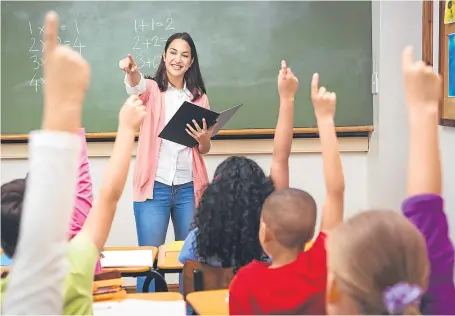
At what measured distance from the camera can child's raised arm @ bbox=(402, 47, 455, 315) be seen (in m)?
1.18

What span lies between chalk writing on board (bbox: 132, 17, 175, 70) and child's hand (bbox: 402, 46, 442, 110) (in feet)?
9.18

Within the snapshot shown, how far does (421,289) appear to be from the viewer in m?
1.02

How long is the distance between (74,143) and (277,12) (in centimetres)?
322

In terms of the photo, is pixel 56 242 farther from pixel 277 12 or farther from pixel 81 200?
pixel 277 12

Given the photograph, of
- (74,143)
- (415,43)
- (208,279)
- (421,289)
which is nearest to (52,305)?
(74,143)

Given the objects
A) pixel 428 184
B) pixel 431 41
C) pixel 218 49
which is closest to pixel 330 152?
pixel 428 184

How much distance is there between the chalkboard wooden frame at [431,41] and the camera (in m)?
2.96

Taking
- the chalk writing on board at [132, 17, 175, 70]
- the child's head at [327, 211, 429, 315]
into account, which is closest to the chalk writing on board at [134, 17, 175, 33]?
the chalk writing on board at [132, 17, 175, 70]

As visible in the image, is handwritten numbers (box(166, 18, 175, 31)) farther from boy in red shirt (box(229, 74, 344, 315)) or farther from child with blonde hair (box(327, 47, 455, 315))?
child with blonde hair (box(327, 47, 455, 315))

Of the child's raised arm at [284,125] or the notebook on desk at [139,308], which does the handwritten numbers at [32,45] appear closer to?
the child's raised arm at [284,125]

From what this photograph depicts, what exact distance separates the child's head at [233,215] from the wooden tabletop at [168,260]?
31 centimetres

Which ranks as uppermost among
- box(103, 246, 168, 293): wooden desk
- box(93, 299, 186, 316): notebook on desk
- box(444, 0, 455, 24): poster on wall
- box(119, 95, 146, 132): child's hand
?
box(444, 0, 455, 24): poster on wall

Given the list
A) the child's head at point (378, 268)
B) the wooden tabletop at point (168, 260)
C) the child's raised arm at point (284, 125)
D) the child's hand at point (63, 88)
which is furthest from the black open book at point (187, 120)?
the child's hand at point (63, 88)

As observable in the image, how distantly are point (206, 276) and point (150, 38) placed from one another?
7.14 feet
